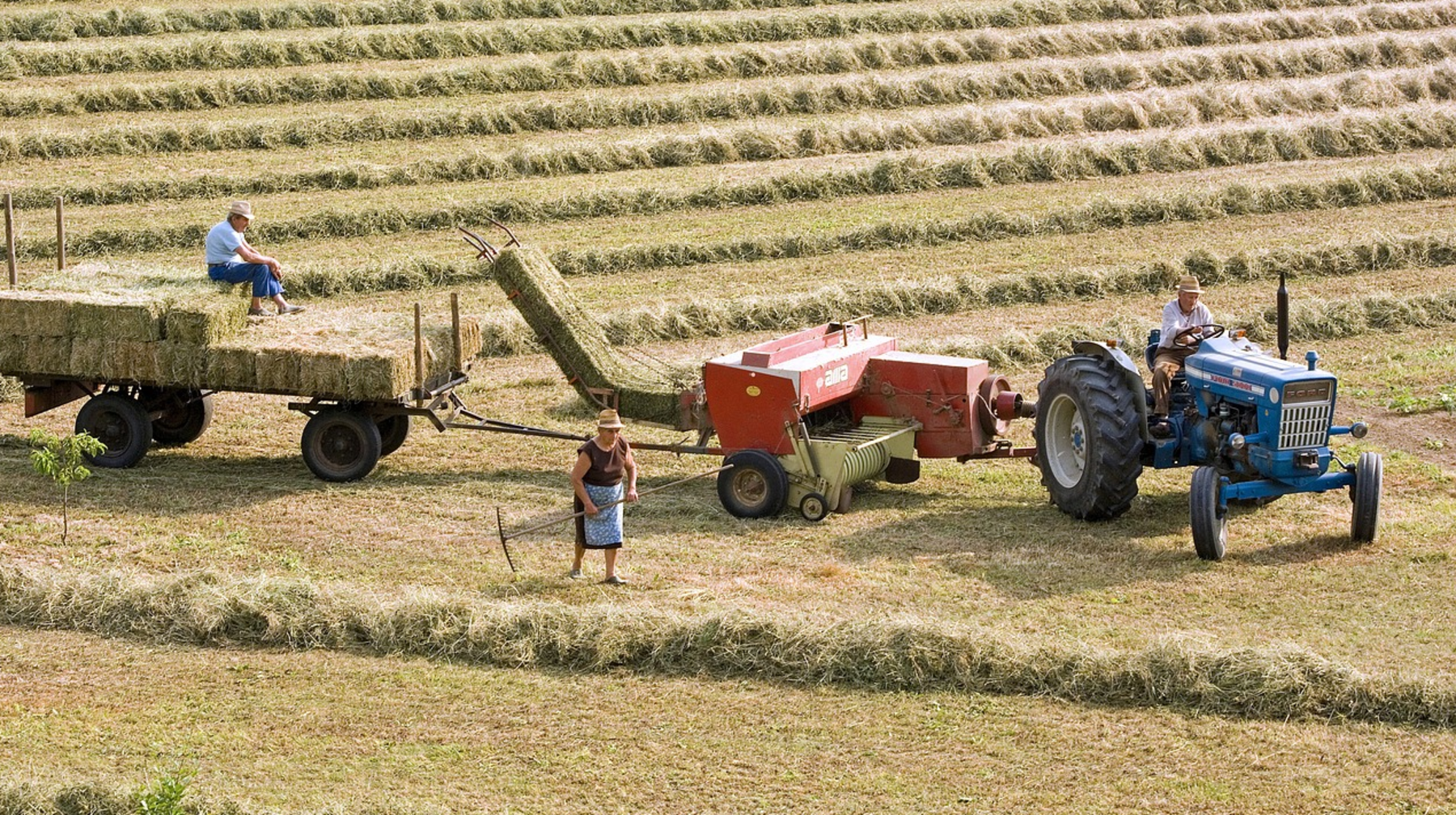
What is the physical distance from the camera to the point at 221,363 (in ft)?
45.5

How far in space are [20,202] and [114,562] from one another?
11.2 meters

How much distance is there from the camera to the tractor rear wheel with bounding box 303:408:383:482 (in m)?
14.1

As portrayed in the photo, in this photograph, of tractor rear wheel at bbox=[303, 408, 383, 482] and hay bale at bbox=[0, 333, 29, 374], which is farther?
hay bale at bbox=[0, 333, 29, 374]

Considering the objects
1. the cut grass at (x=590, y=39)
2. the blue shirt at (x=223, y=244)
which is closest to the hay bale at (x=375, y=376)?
the blue shirt at (x=223, y=244)

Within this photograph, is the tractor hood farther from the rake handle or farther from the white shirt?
the rake handle

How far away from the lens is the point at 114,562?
12.3m

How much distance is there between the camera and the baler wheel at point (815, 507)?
512 inches

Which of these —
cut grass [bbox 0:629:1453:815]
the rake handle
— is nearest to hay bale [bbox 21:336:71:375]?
the rake handle

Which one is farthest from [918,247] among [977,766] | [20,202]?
[977,766]

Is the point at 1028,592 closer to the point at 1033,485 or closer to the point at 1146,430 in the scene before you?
the point at 1146,430

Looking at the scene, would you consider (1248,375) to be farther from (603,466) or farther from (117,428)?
(117,428)

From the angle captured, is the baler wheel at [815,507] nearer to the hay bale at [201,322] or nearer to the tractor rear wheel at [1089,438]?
the tractor rear wheel at [1089,438]

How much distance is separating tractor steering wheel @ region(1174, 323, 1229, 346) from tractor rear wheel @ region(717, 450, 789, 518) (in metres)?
2.94

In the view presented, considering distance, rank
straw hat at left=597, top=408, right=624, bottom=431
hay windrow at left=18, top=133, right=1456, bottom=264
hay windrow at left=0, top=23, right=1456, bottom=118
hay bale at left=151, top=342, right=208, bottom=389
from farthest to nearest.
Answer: hay windrow at left=0, top=23, right=1456, bottom=118 < hay windrow at left=18, top=133, right=1456, bottom=264 < hay bale at left=151, top=342, right=208, bottom=389 < straw hat at left=597, top=408, right=624, bottom=431
